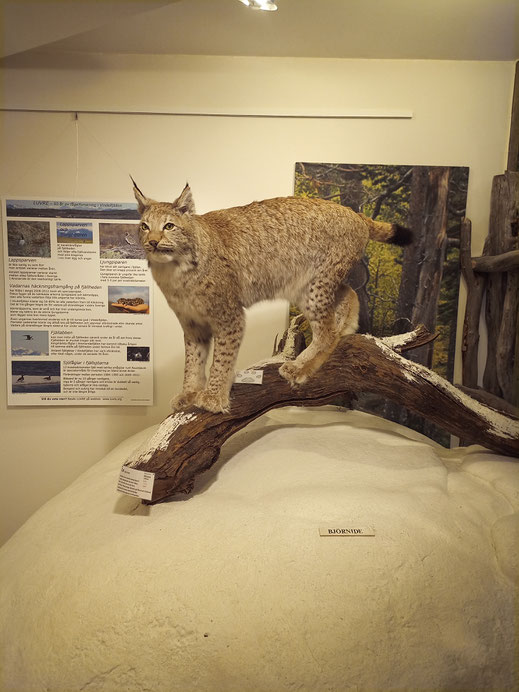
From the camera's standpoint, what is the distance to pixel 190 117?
10.1ft

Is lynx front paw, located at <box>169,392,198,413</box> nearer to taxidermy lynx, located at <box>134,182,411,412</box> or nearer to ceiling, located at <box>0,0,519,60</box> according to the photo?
taxidermy lynx, located at <box>134,182,411,412</box>

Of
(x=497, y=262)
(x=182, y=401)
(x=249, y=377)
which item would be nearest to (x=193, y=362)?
(x=182, y=401)

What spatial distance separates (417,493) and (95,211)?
2.58 m

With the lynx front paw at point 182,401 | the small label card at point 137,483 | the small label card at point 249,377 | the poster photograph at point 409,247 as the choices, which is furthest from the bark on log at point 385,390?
the poster photograph at point 409,247

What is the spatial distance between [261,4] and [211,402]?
2.11m

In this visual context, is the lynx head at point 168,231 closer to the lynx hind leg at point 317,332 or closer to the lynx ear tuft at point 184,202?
the lynx ear tuft at point 184,202

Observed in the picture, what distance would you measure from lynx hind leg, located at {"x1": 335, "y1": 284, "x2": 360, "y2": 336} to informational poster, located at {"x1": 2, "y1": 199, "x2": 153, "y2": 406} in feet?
4.20

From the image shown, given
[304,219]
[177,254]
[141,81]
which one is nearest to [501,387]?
[304,219]

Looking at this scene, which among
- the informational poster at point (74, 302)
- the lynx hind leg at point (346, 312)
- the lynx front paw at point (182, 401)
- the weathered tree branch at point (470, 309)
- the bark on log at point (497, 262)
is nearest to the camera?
the lynx front paw at point (182, 401)

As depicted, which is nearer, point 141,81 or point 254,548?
point 254,548

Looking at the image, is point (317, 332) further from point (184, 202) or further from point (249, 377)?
point (184, 202)

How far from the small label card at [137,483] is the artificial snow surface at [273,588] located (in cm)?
13

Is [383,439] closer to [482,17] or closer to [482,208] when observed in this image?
[482,208]

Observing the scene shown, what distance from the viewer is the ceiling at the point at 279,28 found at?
215cm
